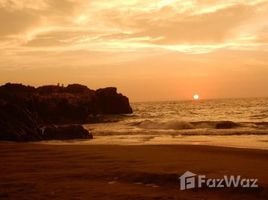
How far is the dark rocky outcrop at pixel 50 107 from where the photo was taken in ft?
79.5

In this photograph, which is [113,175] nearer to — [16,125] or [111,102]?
[16,125]

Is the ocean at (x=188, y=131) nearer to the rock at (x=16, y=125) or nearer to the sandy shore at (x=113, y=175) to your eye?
the rock at (x=16, y=125)

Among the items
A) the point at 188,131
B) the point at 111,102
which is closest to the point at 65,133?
the point at 188,131

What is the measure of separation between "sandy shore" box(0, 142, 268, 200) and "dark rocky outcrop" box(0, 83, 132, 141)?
10.4 meters

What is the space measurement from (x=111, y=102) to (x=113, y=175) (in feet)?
238

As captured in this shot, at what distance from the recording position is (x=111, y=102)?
8194 cm

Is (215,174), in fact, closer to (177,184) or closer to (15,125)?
(177,184)

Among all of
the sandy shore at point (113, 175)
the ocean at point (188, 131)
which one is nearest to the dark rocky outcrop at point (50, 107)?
the ocean at point (188, 131)

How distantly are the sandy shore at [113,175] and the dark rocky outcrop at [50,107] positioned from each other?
34.2 ft

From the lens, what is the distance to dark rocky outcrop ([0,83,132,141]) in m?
24.2

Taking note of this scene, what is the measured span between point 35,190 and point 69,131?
1783cm

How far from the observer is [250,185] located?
8172mm

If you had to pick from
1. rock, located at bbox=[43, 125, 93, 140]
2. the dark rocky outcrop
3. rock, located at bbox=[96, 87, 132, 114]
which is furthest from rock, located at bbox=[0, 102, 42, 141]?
rock, located at bbox=[96, 87, 132, 114]

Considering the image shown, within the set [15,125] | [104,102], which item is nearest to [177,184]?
[15,125]
